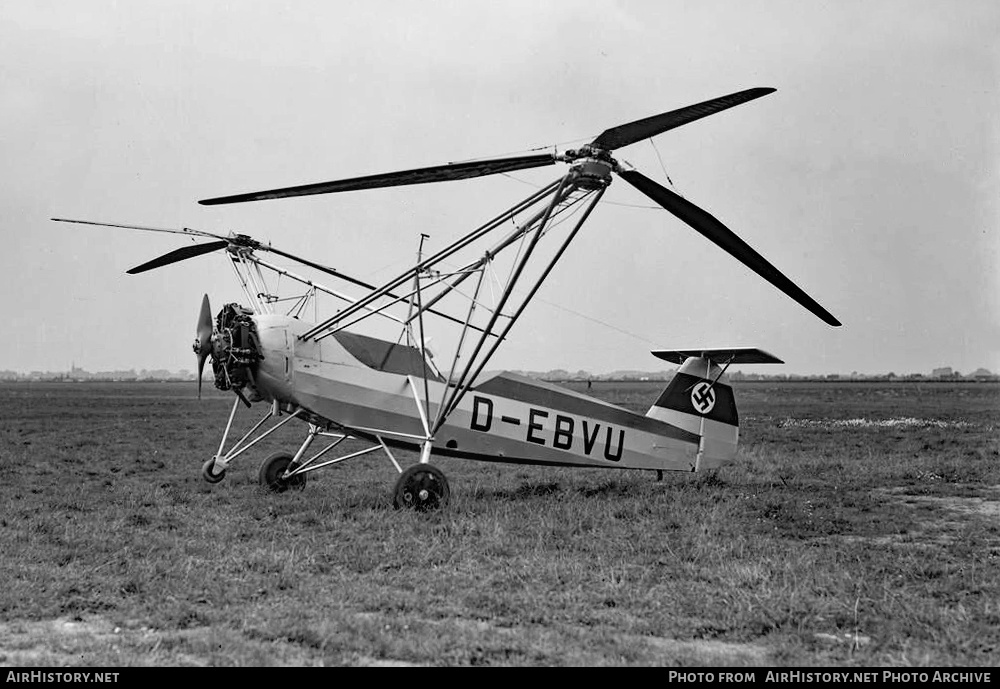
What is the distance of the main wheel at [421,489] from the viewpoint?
10.0 m

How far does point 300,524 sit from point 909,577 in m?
6.50

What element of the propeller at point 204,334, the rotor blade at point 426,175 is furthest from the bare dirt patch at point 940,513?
the propeller at point 204,334

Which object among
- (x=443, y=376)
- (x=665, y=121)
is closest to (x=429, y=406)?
(x=443, y=376)

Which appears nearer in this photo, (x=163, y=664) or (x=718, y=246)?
(x=163, y=664)

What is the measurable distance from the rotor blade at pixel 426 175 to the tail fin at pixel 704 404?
6.02 meters

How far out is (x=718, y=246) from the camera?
9.29 m

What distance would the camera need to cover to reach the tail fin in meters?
13.8

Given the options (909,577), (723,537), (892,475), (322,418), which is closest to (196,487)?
(322,418)

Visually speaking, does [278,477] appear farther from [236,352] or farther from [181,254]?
[181,254]

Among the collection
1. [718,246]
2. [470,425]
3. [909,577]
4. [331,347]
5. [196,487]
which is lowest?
[196,487]

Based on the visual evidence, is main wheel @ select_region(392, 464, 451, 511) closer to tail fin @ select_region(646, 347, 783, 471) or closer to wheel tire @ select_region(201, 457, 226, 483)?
wheel tire @ select_region(201, 457, 226, 483)

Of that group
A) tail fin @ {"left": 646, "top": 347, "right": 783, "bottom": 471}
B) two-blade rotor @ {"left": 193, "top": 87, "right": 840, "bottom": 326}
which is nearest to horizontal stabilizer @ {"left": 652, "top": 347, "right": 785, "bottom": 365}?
Result: tail fin @ {"left": 646, "top": 347, "right": 783, "bottom": 471}

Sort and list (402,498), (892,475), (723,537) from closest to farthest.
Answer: (723,537) < (402,498) < (892,475)
